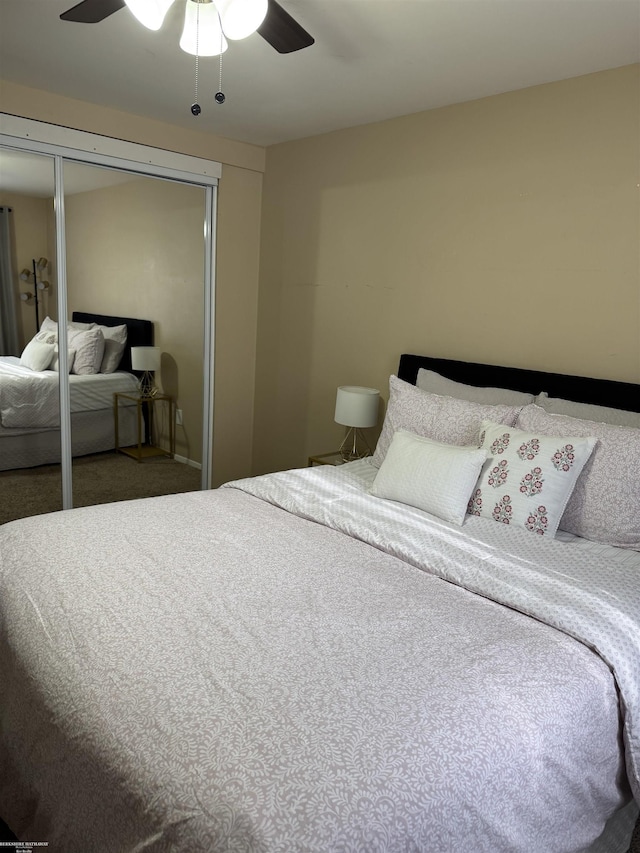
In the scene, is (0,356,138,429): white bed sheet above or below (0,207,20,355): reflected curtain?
below

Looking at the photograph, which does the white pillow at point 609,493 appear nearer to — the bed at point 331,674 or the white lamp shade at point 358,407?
the bed at point 331,674

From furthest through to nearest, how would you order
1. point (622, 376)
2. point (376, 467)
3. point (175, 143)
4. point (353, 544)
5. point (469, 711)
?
point (175, 143) < point (376, 467) < point (622, 376) < point (353, 544) < point (469, 711)

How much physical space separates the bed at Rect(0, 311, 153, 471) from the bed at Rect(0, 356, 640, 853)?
1425mm

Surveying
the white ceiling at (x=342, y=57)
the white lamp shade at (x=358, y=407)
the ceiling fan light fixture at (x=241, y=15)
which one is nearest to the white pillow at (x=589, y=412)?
the white lamp shade at (x=358, y=407)

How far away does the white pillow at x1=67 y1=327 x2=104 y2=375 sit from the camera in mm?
3455

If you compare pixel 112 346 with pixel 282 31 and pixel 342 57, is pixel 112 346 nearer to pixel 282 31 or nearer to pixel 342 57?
pixel 342 57

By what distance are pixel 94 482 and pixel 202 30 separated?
246 centimetres

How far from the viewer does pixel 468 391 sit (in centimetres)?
277

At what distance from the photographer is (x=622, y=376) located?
8.21ft

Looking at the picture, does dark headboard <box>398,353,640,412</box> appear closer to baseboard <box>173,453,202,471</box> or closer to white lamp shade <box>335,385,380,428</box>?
white lamp shade <box>335,385,380,428</box>

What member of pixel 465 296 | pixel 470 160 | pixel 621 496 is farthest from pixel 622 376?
pixel 470 160

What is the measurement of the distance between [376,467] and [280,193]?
206 centimetres

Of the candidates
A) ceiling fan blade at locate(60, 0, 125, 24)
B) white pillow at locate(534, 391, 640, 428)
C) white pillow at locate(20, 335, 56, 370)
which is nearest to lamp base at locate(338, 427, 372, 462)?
white pillow at locate(534, 391, 640, 428)

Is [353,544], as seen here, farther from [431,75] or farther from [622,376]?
[431,75]
